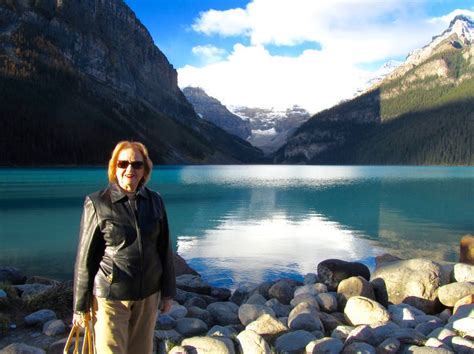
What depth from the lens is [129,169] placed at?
4801mm

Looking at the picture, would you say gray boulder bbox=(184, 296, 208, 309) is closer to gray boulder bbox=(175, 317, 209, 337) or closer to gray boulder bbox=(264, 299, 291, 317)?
gray boulder bbox=(264, 299, 291, 317)

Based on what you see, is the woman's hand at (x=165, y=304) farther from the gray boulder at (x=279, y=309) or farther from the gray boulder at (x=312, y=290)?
the gray boulder at (x=312, y=290)

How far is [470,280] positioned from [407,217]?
22751mm

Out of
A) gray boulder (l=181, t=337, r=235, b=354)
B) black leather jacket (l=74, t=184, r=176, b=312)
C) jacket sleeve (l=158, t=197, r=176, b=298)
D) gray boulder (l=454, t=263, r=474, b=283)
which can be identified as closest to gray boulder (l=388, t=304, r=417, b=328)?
gray boulder (l=454, t=263, r=474, b=283)

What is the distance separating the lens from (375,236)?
83.6 ft

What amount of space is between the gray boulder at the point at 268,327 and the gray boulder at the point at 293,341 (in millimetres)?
421

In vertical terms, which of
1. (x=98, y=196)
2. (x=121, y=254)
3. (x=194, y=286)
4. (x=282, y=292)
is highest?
(x=98, y=196)

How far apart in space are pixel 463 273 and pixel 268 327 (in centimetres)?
670

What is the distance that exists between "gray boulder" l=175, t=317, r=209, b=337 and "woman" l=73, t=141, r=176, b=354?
3384mm

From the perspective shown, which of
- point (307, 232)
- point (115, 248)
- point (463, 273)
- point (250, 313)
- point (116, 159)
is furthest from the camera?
point (307, 232)

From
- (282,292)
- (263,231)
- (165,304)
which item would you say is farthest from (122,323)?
(263,231)

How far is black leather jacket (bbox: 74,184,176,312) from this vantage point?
4.55 meters

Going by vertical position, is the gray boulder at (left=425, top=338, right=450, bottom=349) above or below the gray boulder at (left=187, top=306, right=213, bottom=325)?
above

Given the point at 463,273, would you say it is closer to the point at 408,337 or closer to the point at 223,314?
the point at 408,337
